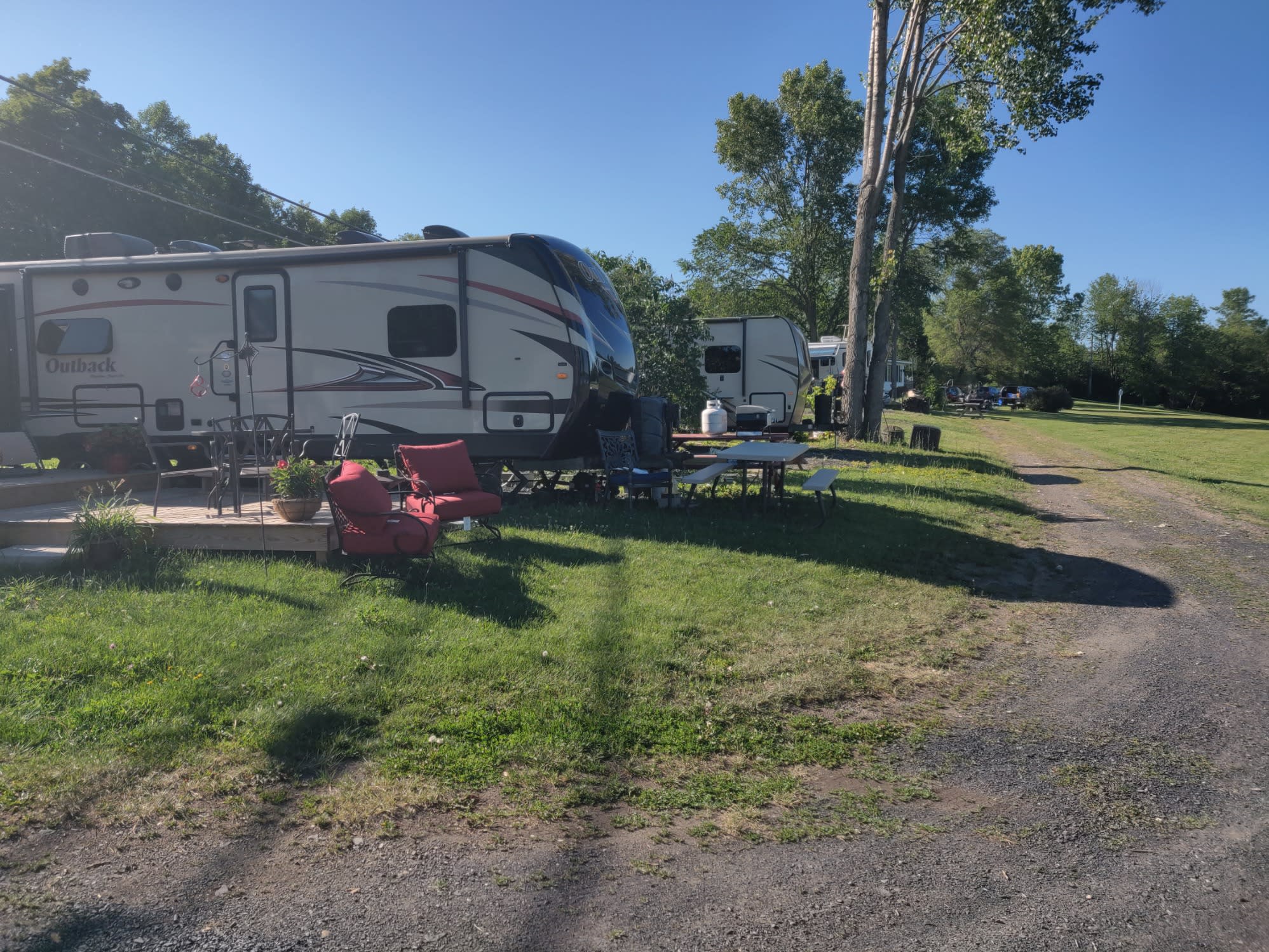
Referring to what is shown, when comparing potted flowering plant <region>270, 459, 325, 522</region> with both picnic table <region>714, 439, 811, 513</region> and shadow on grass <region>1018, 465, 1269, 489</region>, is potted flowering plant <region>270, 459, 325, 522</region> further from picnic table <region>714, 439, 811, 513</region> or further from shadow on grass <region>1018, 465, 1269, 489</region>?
shadow on grass <region>1018, 465, 1269, 489</region>

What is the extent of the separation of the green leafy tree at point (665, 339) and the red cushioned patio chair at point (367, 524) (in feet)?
39.1

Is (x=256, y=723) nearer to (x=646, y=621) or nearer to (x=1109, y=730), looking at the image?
(x=646, y=621)

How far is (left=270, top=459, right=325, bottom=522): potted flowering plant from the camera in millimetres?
7172

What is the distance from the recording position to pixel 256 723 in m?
4.10

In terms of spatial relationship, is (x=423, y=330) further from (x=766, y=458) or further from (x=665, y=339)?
(x=665, y=339)

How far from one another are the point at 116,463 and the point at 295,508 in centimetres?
534

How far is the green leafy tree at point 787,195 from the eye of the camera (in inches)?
1218

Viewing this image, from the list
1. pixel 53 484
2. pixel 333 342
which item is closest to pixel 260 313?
pixel 333 342

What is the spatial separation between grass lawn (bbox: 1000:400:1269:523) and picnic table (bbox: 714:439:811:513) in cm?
630

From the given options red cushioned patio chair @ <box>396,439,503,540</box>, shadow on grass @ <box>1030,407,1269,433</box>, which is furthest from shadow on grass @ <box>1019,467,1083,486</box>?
shadow on grass @ <box>1030,407,1269,433</box>

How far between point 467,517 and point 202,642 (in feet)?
9.79

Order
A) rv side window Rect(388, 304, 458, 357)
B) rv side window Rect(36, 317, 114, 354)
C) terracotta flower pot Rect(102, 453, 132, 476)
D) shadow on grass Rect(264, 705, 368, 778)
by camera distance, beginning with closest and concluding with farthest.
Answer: shadow on grass Rect(264, 705, 368, 778) < rv side window Rect(388, 304, 458, 357) < terracotta flower pot Rect(102, 453, 132, 476) < rv side window Rect(36, 317, 114, 354)

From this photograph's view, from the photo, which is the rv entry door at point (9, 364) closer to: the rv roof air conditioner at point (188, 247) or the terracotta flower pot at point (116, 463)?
the terracotta flower pot at point (116, 463)

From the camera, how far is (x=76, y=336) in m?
11.4
